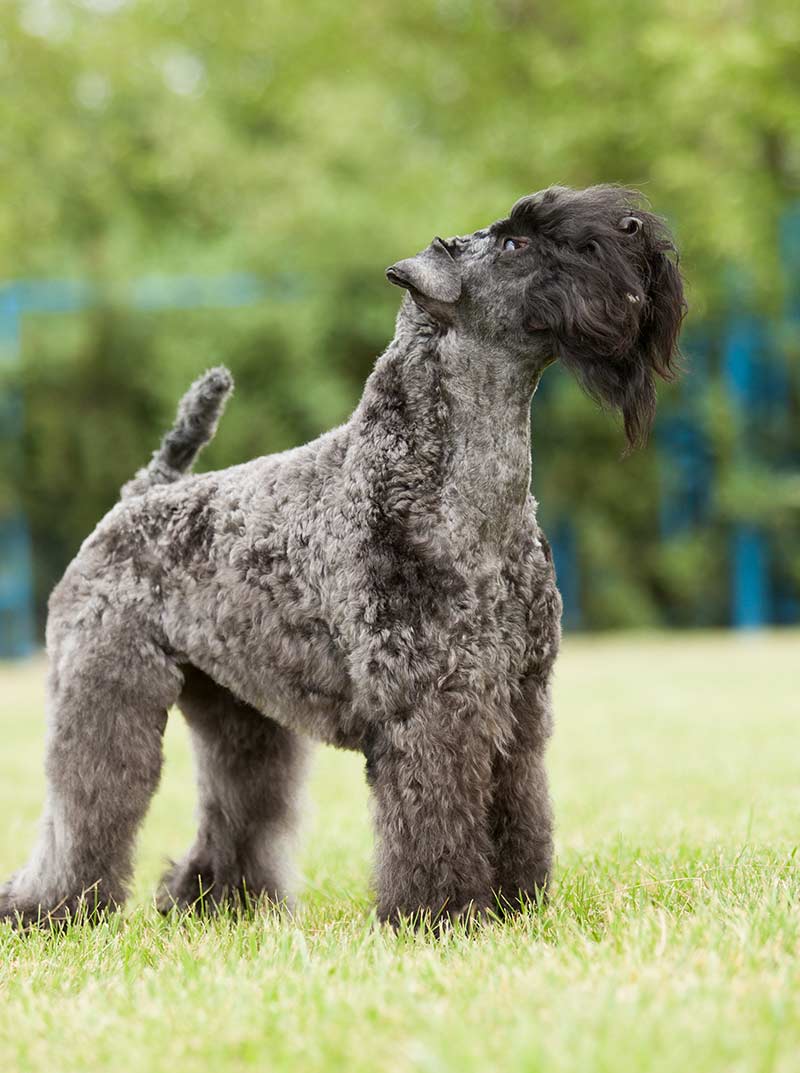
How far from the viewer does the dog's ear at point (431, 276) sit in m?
3.09

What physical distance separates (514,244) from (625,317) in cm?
35

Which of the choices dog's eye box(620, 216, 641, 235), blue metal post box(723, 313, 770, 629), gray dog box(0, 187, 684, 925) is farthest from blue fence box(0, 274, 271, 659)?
dog's eye box(620, 216, 641, 235)

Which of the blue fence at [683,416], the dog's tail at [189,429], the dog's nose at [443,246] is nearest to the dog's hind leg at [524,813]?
the dog's nose at [443,246]

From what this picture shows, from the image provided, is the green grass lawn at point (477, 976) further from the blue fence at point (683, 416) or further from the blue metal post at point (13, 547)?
the blue fence at point (683, 416)

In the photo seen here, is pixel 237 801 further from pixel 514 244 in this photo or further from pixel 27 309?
pixel 27 309

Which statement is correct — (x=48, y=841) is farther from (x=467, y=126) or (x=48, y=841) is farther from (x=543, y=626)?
(x=467, y=126)

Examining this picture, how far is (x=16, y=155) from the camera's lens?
60.1 ft

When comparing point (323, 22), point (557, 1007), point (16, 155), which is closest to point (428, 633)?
point (557, 1007)

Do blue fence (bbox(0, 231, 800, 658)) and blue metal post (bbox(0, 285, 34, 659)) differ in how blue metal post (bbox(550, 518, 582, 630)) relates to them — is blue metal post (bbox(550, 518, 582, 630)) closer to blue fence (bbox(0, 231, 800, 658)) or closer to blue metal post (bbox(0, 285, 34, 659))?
blue fence (bbox(0, 231, 800, 658))

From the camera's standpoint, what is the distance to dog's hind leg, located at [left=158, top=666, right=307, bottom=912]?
3.82 meters

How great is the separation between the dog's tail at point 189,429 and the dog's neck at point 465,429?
3.17 feet

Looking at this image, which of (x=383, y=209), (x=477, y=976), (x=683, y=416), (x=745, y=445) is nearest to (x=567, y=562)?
(x=683, y=416)

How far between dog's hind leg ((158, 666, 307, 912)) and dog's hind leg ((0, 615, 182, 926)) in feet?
0.90

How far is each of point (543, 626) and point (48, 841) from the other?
162 cm
